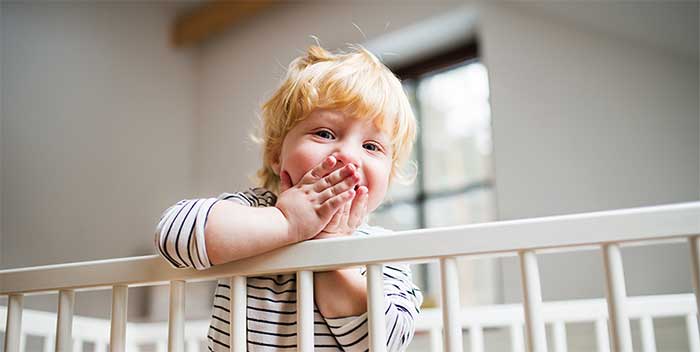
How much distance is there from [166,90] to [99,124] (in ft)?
1.60

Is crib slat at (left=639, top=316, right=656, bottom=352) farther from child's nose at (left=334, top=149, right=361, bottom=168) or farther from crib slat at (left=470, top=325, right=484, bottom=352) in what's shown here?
child's nose at (left=334, top=149, right=361, bottom=168)

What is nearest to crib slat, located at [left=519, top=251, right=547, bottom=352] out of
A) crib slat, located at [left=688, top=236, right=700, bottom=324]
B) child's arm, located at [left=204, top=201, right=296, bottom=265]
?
crib slat, located at [left=688, top=236, right=700, bottom=324]

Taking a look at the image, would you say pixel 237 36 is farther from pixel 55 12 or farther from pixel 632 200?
pixel 632 200

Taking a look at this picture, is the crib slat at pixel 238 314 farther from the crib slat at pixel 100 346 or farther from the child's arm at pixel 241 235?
the crib slat at pixel 100 346

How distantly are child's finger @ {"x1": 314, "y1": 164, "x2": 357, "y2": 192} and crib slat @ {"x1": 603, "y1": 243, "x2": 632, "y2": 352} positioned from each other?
0.25 meters

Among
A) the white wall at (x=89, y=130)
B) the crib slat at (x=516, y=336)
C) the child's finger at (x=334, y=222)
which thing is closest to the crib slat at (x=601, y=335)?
the crib slat at (x=516, y=336)

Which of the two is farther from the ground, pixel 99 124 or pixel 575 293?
pixel 99 124

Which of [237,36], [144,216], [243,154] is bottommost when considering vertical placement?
[144,216]

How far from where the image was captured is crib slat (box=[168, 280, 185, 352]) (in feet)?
2.09

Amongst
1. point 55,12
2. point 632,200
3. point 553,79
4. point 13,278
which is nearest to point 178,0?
point 55,12

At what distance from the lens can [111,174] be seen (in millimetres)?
2748

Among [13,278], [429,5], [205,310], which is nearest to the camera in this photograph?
[13,278]

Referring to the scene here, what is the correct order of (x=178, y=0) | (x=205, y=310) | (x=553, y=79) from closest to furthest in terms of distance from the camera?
1. (x=553, y=79)
2. (x=205, y=310)
3. (x=178, y=0)

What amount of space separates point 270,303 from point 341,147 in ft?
0.58
